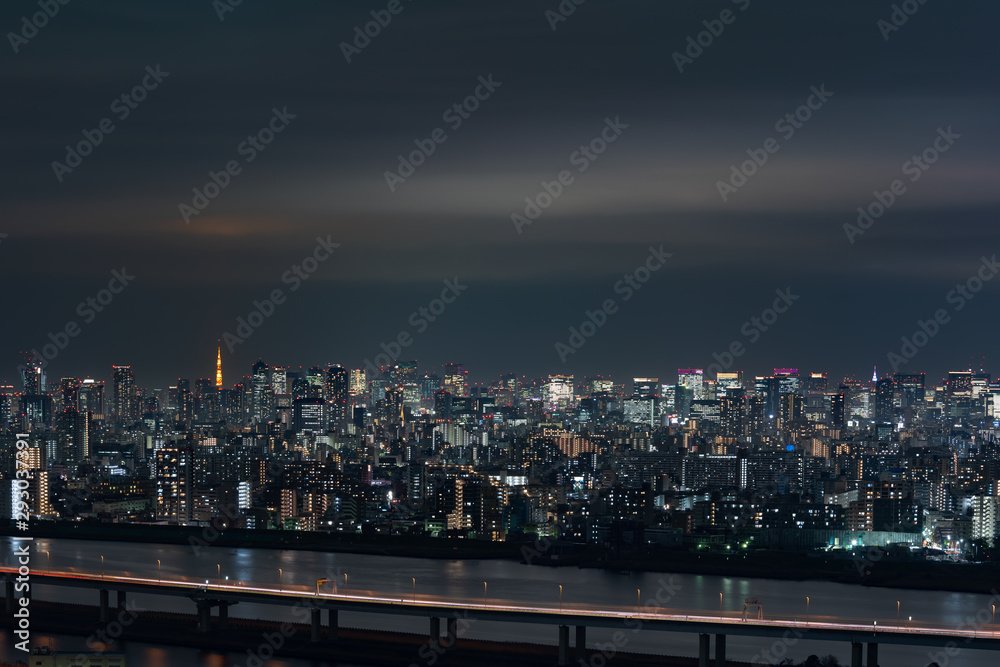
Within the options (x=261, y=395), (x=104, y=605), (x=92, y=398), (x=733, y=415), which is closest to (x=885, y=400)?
(x=733, y=415)

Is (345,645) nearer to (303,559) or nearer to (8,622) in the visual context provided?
(8,622)

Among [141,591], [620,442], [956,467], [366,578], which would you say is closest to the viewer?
[141,591]

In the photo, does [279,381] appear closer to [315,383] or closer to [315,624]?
[315,383]

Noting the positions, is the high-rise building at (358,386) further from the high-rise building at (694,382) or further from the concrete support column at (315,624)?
the concrete support column at (315,624)

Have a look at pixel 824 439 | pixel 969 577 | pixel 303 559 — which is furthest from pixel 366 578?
pixel 824 439

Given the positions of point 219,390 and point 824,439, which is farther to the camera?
point 219,390
